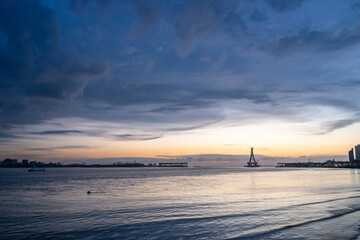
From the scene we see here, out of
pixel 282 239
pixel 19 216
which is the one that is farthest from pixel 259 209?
pixel 19 216

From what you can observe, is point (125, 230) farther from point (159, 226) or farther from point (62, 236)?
point (62, 236)

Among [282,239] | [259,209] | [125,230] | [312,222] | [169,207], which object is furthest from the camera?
[169,207]

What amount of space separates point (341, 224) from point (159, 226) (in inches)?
624

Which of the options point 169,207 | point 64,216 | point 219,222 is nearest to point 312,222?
point 219,222

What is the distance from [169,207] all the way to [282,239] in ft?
53.2

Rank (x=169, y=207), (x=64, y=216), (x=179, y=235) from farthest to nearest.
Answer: (x=169, y=207)
(x=64, y=216)
(x=179, y=235)

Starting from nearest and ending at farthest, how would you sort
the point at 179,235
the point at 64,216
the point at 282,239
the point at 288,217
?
the point at 282,239, the point at 179,235, the point at 288,217, the point at 64,216

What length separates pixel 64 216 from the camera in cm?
2719

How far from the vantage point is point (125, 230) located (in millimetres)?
21484

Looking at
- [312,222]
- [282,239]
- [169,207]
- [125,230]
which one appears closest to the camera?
[282,239]

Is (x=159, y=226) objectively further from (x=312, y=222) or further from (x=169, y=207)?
(x=312, y=222)

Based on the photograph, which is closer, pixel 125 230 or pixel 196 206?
pixel 125 230

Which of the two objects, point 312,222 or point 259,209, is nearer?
point 312,222

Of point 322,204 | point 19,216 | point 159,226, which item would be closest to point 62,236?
point 159,226
